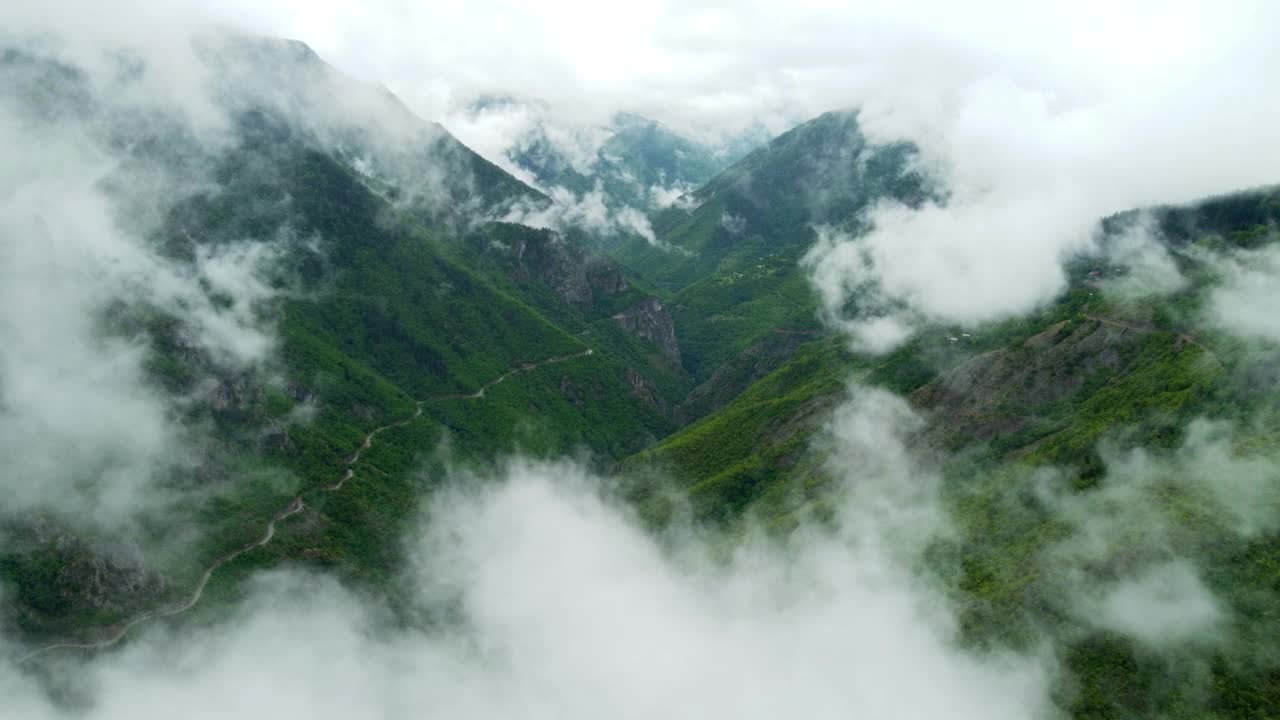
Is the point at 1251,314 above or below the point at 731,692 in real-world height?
above

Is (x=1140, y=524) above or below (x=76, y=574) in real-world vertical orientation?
above

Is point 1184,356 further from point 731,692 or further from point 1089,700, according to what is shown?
point 731,692

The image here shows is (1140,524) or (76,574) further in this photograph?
(76,574)

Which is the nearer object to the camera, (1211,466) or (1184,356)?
(1211,466)

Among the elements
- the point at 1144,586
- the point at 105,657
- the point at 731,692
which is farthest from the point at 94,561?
the point at 1144,586

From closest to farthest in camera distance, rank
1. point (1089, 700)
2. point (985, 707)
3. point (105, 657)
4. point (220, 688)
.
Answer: point (1089, 700) < point (985, 707) < point (105, 657) < point (220, 688)

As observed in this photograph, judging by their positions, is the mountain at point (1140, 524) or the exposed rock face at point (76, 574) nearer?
the mountain at point (1140, 524)

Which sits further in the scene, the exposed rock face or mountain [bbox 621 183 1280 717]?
the exposed rock face

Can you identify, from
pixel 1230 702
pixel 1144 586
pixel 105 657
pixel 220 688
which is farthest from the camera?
pixel 220 688

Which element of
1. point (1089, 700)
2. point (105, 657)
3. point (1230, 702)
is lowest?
point (105, 657)

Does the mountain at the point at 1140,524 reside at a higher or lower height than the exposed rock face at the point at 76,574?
higher

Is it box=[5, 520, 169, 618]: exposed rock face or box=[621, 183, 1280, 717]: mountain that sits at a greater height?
box=[621, 183, 1280, 717]: mountain
